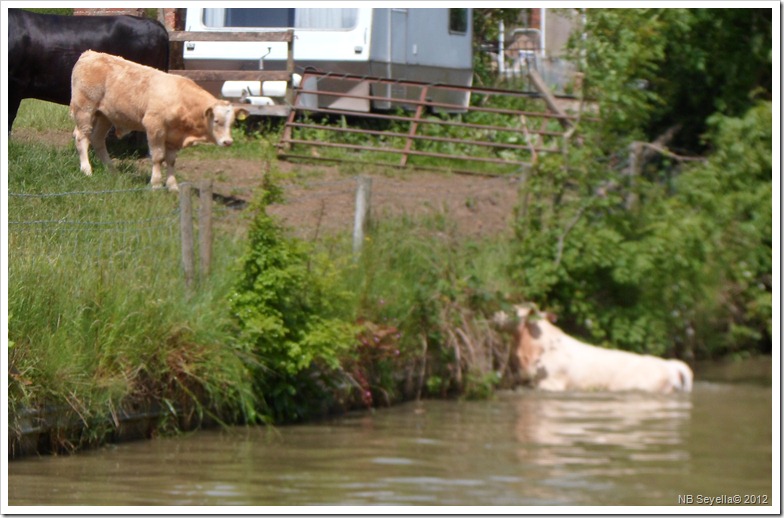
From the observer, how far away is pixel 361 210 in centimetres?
1151

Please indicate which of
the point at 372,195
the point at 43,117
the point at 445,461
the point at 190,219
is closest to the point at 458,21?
A: the point at 372,195

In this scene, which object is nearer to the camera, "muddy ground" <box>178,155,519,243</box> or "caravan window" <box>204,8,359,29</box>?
"caravan window" <box>204,8,359,29</box>

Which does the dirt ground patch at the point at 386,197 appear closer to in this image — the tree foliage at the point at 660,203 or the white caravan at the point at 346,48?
the tree foliage at the point at 660,203

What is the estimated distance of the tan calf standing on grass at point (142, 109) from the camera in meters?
4.22

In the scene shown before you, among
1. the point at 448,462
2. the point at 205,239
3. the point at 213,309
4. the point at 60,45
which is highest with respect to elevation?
the point at 60,45

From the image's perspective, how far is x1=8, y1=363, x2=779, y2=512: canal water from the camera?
23.6 ft

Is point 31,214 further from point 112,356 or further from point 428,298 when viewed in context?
point 428,298

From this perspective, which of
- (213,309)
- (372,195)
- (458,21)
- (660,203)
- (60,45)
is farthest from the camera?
(458,21)

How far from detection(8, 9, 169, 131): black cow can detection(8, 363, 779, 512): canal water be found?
9.61ft

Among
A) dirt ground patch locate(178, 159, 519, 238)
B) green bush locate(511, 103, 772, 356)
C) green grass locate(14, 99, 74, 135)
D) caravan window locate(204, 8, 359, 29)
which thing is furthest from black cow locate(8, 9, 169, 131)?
green bush locate(511, 103, 772, 356)

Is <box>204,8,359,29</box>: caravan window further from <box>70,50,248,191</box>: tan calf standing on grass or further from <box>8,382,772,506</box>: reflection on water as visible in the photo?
<box>8,382,772,506</box>: reflection on water

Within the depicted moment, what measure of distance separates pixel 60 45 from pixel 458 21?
39.2 ft

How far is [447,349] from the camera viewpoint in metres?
11.5

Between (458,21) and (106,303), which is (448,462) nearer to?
(106,303)
